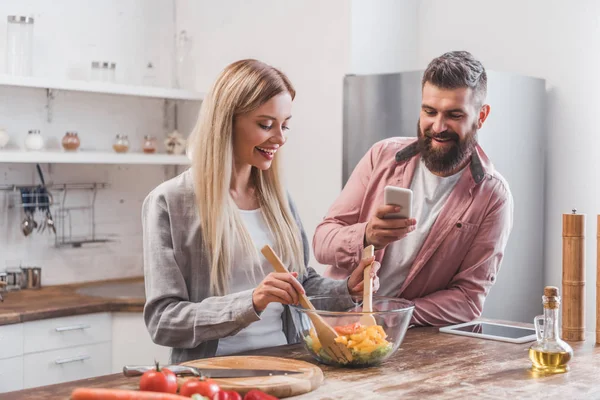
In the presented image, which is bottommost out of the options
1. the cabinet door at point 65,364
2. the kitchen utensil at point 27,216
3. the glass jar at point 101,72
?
the cabinet door at point 65,364

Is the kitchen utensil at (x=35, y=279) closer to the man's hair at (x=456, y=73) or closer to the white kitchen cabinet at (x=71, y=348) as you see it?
the white kitchen cabinet at (x=71, y=348)

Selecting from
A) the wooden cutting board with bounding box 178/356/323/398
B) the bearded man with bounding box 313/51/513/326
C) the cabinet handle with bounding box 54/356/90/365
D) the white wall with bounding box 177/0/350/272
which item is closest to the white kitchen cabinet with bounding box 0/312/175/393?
the cabinet handle with bounding box 54/356/90/365

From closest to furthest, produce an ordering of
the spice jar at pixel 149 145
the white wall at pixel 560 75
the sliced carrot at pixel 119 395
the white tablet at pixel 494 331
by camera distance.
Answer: the sliced carrot at pixel 119 395
the white tablet at pixel 494 331
the white wall at pixel 560 75
the spice jar at pixel 149 145

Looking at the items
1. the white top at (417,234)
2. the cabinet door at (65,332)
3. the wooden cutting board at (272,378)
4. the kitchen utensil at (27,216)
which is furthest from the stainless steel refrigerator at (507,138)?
the wooden cutting board at (272,378)

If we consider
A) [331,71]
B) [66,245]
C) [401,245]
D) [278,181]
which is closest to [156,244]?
[278,181]

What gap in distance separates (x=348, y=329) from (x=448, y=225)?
697mm

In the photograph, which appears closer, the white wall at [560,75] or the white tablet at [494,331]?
the white tablet at [494,331]

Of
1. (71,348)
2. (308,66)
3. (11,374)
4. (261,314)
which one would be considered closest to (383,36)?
(308,66)

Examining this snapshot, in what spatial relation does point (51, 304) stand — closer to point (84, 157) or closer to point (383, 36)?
point (84, 157)

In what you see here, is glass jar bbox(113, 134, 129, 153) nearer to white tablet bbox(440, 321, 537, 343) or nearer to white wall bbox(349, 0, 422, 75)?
white wall bbox(349, 0, 422, 75)

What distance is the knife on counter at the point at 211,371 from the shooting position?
5.48 feet

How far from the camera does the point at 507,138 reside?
348 centimetres

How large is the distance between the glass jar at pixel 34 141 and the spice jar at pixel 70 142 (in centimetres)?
16

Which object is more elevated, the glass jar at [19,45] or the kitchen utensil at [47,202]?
the glass jar at [19,45]
